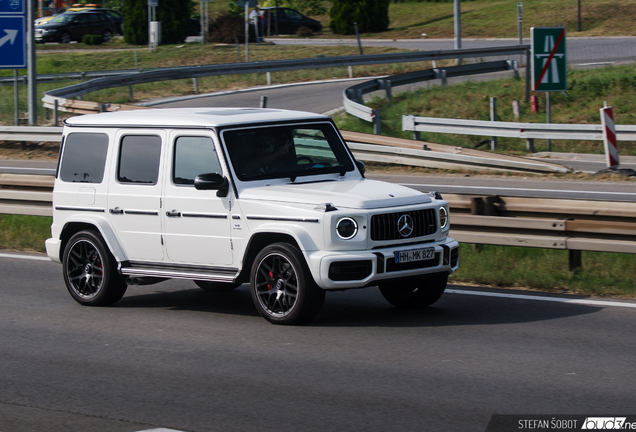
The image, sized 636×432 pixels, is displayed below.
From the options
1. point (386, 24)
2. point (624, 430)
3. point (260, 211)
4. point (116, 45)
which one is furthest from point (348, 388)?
point (386, 24)

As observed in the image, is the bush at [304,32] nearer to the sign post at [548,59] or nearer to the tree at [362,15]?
the tree at [362,15]

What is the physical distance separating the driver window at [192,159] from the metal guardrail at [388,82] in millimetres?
13070

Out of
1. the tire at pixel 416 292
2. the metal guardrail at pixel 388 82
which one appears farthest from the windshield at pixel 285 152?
the metal guardrail at pixel 388 82

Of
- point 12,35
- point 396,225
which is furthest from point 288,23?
point 396,225

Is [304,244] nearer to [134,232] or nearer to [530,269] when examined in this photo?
[134,232]

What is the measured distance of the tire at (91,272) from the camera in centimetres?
887

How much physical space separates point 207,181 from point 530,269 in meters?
3.88

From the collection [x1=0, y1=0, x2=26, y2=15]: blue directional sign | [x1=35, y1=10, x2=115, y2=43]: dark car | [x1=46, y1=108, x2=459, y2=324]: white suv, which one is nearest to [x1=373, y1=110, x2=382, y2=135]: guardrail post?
[x1=0, y1=0, x2=26, y2=15]: blue directional sign

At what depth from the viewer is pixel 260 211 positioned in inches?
309

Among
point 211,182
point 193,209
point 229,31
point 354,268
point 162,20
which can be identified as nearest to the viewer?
point 354,268

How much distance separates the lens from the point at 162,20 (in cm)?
4938

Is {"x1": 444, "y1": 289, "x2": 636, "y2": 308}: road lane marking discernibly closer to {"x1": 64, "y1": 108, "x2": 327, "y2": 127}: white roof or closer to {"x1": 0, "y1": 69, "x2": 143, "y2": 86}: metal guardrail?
{"x1": 64, "y1": 108, "x2": 327, "y2": 127}: white roof

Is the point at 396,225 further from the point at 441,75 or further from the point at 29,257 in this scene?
the point at 441,75

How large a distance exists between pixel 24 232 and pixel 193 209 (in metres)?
6.23
